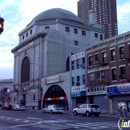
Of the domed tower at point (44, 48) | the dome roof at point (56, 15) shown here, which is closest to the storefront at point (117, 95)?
the domed tower at point (44, 48)

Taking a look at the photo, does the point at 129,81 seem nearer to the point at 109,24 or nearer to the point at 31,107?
the point at 31,107

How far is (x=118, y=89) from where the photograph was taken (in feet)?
127

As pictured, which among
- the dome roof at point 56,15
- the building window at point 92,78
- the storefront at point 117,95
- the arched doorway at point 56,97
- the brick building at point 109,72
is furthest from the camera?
the dome roof at point 56,15

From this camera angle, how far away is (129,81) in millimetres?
37500

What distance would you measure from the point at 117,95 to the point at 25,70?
3964cm

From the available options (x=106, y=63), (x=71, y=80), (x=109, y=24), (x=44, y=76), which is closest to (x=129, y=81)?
(x=106, y=63)

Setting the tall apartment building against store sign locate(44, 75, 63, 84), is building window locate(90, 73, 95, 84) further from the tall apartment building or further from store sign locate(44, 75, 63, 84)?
the tall apartment building

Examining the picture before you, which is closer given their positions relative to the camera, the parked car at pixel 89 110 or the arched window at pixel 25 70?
the parked car at pixel 89 110

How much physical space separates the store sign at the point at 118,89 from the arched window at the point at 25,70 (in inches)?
1408

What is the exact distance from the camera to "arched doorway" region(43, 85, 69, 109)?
178 ft

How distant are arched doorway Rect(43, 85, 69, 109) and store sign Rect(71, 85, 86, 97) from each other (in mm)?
3884

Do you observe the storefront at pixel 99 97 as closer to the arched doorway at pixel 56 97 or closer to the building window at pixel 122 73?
the building window at pixel 122 73

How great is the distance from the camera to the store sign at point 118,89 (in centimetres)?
3704

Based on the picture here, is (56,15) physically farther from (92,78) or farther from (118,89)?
(118,89)
